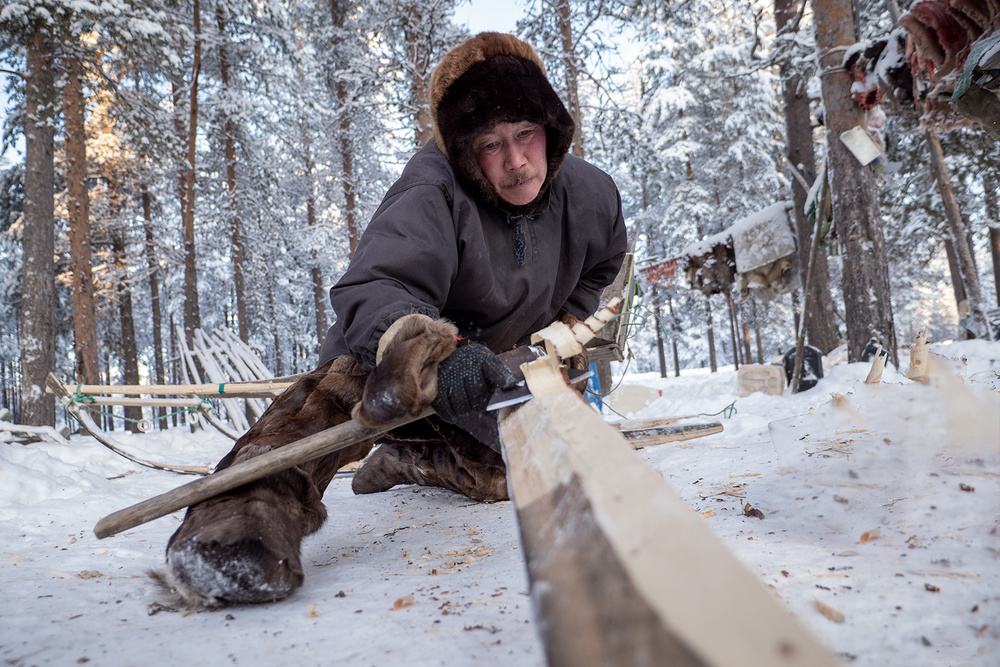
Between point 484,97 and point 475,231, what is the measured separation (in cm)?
53

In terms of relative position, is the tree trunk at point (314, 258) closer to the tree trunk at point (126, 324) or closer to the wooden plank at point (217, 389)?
the tree trunk at point (126, 324)

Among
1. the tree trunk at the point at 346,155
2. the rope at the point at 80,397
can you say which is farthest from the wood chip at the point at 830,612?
the tree trunk at the point at 346,155

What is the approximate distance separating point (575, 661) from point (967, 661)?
66 centimetres

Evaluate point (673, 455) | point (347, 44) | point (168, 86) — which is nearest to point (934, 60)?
point (673, 455)

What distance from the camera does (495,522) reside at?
7.07 feet

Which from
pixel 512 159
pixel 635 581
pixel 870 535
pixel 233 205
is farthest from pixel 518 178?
pixel 233 205

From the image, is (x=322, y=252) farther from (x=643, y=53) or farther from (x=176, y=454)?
(x=643, y=53)

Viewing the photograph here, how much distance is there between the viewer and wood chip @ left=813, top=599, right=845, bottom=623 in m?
0.92

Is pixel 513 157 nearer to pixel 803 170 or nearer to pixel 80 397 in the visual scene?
pixel 80 397

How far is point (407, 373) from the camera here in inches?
57.4

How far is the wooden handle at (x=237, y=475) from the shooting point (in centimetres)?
147

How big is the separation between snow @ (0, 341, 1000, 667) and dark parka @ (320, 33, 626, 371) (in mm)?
720

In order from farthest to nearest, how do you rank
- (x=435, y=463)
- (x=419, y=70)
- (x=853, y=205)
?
(x=419, y=70), (x=853, y=205), (x=435, y=463)

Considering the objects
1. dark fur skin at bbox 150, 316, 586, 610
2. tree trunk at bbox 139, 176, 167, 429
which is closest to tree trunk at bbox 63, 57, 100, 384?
tree trunk at bbox 139, 176, 167, 429
